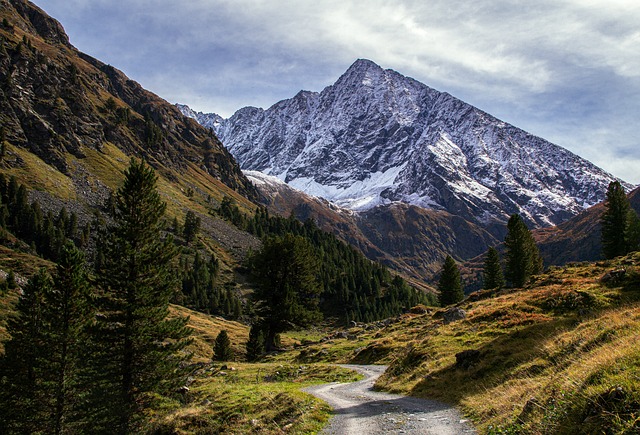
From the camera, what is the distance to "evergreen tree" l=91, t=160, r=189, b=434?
2875 centimetres

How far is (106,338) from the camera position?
2905 centimetres

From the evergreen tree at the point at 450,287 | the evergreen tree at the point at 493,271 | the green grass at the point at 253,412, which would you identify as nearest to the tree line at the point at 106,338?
the green grass at the point at 253,412

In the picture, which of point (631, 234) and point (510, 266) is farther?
point (510, 266)

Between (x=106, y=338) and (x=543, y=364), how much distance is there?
93.4 feet

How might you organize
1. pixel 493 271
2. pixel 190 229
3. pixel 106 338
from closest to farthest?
pixel 106 338 → pixel 493 271 → pixel 190 229

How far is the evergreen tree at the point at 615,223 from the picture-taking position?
8219 cm

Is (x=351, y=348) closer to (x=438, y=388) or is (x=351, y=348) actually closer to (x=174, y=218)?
(x=438, y=388)

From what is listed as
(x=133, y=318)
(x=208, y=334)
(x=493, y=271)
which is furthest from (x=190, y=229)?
(x=133, y=318)

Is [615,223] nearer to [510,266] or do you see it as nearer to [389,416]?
[510,266]

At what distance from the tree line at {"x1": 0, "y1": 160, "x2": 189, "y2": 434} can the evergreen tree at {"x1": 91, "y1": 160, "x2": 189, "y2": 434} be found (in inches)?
2.8

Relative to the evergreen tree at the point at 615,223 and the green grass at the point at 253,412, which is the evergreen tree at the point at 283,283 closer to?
the green grass at the point at 253,412

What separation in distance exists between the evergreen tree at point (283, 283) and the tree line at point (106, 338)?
2401 cm

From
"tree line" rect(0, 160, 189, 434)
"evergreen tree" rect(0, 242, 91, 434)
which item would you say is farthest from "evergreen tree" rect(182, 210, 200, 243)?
"evergreen tree" rect(0, 242, 91, 434)

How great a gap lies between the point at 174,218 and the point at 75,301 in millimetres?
151674
